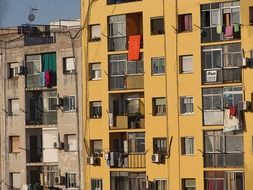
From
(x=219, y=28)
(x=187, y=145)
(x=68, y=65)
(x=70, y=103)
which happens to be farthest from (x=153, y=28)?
(x=70, y=103)

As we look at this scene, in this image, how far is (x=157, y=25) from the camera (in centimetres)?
4941

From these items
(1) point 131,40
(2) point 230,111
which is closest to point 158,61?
(1) point 131,40

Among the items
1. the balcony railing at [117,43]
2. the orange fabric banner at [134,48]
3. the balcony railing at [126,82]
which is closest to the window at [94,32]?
the balcony railing at [117,43]

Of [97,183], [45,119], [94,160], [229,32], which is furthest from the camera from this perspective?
[45,119]

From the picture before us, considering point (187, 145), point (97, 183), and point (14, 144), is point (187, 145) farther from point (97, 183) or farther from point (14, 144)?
point (14, 144)

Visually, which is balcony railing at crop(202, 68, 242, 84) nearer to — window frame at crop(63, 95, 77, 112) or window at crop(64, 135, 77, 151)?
window frame at crop(63, 95, 77, 112)

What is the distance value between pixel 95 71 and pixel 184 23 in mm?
5651

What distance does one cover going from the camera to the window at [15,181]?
178 ft

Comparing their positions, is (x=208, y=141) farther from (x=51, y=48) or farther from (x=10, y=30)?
(x=10, y=30)

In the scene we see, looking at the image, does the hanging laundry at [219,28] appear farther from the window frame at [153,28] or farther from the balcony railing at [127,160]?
the balcony railing at [127,160]

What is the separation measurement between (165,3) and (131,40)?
2581 millimetres

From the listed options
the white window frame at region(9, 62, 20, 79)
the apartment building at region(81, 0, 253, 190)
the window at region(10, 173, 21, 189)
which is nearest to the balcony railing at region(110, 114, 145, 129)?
the apartment building at region(81, 0, 253, 190)

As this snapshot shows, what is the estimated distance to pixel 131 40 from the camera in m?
49.9

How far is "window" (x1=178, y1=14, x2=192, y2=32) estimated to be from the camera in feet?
159
